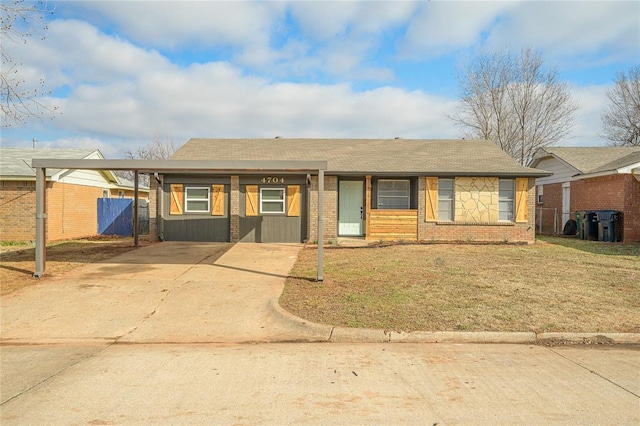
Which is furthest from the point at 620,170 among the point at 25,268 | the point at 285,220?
the point at 25,268

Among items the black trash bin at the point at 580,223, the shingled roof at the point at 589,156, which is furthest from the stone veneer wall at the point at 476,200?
the shingled roof at the point at 589,156

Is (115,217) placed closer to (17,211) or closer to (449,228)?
(17,211)

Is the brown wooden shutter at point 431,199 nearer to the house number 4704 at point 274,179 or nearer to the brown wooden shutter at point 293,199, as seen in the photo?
the brown wooden shutter at point 293,199

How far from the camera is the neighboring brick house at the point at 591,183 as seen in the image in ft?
52.2

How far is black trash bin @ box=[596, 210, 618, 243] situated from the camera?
52.8 ft

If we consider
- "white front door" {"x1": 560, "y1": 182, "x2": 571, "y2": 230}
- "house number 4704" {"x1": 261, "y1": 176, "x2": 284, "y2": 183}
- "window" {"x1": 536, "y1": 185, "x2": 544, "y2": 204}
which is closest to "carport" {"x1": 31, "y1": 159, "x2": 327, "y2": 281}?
"house number 4704" {"x1": 261, "y1": 176, "x2": 284, "y2": 183}

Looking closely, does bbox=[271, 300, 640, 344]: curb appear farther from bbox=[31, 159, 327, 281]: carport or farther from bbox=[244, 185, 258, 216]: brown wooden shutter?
bbox=[244, 185, 258, 216]: brown wooden shutter

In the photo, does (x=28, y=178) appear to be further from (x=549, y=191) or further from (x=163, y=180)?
(x=549, y=191)

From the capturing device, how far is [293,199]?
15.4 m

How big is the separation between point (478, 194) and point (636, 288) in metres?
8.01

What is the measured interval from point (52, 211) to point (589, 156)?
2461 centimetres

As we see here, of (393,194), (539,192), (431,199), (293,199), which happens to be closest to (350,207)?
(393,194)

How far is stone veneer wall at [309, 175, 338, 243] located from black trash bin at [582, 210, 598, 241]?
10.7m

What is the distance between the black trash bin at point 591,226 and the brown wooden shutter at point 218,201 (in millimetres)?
14876
